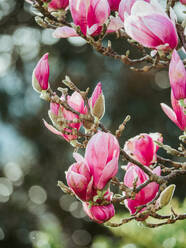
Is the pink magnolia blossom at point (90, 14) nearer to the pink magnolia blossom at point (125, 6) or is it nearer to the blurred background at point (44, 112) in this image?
the pink magnolia blossom at point (125, 6)

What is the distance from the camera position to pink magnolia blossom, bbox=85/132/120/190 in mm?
626

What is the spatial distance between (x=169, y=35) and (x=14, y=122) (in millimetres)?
6144

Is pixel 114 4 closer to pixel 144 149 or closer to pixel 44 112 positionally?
pixel 144 149

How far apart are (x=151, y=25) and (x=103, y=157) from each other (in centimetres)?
20

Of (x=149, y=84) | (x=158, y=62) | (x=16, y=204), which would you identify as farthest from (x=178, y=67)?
(x=16, y=204)

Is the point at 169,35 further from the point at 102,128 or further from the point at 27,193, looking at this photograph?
the point at 27,193

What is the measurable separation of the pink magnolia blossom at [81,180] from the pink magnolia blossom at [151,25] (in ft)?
0.68

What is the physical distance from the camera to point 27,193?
22.5 ft

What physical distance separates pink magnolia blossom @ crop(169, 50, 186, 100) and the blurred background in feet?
17.6

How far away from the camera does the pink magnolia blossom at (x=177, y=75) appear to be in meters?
0.59

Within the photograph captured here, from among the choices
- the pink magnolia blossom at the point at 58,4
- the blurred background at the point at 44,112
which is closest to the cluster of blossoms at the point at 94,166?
the pink magnolia blossom at the point at 58,4

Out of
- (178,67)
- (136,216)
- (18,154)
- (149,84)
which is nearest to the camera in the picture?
(178,67)

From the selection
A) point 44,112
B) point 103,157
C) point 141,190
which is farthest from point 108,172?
point 44,112

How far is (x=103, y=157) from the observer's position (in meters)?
0.63
